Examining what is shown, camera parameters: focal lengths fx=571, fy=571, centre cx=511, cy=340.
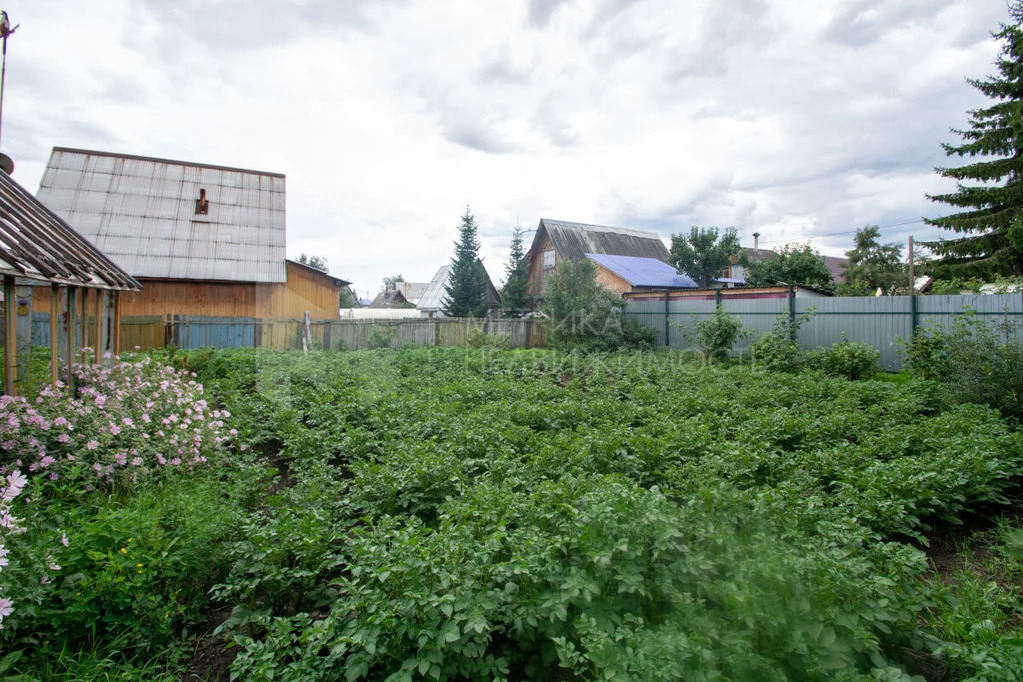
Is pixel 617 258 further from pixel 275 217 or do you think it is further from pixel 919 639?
pixel 919 639

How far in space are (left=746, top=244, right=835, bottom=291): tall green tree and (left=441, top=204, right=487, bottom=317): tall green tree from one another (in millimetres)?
14619

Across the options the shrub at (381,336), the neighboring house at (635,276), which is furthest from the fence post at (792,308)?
the neighboring house at (635,276)

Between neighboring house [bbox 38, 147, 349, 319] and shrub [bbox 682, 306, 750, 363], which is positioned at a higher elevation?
neighboring house [bbox 38, 147, 349, 319]

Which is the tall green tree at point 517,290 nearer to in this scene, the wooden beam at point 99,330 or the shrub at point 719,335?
the shrub at point 719,335

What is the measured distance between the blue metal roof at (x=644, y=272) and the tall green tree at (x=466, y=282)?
746cm

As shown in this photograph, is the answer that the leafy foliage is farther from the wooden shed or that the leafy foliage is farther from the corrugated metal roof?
the corrugated metal roof

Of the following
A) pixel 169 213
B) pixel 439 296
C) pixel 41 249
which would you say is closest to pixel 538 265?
pixel 439 296

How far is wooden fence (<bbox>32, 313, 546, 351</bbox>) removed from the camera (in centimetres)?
1706

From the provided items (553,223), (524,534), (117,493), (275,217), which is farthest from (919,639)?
(553,223)

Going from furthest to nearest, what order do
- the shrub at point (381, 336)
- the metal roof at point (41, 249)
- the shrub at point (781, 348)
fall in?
the shrub at point (381, 336)
the shrub at point (781, 348)
the metal roof at point (41, 249)

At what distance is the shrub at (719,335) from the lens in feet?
45.9

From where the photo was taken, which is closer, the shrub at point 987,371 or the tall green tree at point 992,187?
the shrub at point 987,371

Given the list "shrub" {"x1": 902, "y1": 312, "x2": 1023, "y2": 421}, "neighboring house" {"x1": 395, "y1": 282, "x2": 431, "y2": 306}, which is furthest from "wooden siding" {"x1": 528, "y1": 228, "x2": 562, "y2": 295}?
"neighboring house" {"x1": 395, "y1": 282, "x2": 431, "y2": 306}

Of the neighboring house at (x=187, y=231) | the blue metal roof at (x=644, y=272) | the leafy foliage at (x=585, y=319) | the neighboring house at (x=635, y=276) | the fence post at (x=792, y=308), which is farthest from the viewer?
the blue metal roof at (x=644, y=272)
